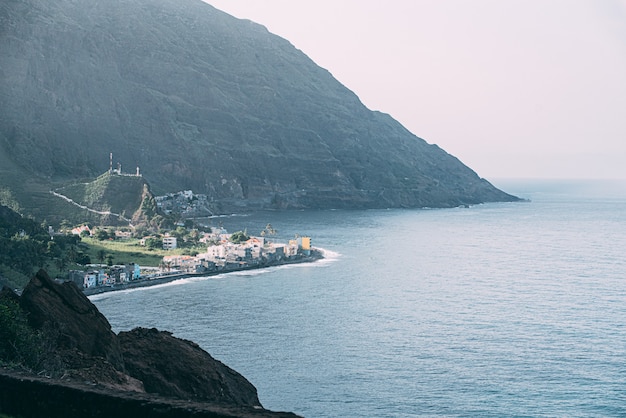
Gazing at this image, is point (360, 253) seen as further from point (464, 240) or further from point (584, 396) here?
point (584, 396)

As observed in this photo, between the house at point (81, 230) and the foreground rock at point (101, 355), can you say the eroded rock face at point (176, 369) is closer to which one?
the foreground rock at point (101, 355)

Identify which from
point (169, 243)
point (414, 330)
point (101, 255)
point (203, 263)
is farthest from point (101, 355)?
point (169, 243)

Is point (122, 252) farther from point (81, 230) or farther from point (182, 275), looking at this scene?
point (81, 230)

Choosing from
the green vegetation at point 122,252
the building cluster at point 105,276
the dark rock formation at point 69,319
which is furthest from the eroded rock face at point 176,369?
the green vegetation at point 122,252

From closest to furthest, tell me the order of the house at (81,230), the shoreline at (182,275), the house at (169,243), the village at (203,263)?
the shoreline at (182,275)
the village at (203,263)
the house at (169,243)
the house at (81,230)

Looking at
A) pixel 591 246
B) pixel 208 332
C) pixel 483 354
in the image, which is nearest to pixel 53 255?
pixel 208 332
